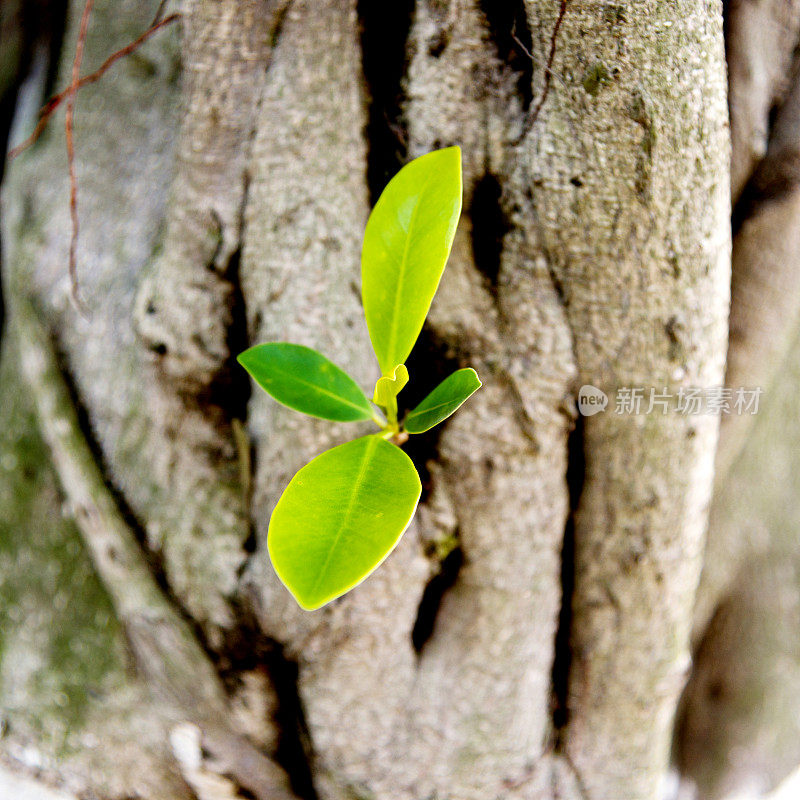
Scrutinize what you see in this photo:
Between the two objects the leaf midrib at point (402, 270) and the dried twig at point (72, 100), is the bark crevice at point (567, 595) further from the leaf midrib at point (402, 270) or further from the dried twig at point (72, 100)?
the dried twig at point (72, 100)

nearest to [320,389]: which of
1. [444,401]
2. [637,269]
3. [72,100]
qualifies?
[444,401]

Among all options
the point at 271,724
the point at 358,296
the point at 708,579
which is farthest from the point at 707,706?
the point at 358,296

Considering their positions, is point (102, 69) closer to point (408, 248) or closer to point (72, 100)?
point (72, 100)

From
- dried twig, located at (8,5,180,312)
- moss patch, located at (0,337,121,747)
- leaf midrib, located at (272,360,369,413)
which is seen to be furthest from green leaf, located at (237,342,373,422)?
moss patch, located at (0,337,121,747)

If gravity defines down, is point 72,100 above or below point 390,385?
above

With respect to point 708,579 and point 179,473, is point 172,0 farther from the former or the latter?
point 708,579

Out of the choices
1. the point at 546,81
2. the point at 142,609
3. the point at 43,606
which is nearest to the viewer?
the point at 546,81

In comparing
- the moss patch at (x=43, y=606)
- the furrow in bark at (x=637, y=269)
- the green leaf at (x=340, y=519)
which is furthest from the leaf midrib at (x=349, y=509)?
the moss patch at (x=43, y=606)
